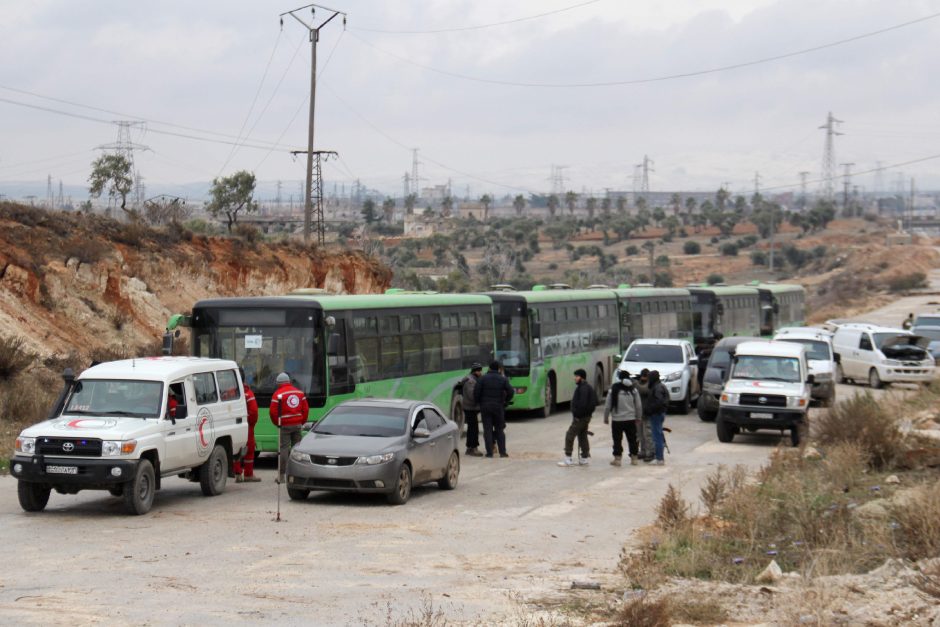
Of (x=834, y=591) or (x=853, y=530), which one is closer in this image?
(x=834, y=591)

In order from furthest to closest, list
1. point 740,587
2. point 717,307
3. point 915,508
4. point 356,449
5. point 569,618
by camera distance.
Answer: point 717,307 → point 356,449 → point 915,508 → point 740,587 → point 569,618

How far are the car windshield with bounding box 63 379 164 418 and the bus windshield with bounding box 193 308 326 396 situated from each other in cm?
464

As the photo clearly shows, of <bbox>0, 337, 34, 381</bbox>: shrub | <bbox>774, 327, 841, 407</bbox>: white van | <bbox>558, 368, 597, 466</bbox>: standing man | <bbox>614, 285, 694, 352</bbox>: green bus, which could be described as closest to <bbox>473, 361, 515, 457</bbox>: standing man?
<bbox>558, 368, 597, 466</bbox>: standing man

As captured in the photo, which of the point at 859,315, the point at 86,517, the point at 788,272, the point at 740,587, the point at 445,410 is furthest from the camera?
the point at 788,272

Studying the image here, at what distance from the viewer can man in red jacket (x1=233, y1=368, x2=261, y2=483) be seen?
19828 millimetres

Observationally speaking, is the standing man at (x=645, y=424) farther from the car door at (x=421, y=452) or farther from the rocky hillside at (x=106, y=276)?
the rocky hillside at (x=106, y=276)

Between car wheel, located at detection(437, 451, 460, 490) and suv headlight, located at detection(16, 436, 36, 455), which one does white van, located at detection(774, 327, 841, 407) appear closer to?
car wheel, located at detection(437, 451, 460, 490)

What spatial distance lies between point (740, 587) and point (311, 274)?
1527 inches

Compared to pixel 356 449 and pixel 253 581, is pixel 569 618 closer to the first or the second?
pixel 253 581

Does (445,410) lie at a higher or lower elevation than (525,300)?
lower

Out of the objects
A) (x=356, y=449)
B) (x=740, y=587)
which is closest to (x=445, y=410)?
(x=356, y=449)

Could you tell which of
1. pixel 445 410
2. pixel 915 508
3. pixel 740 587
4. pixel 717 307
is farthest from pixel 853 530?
pixel 717 307

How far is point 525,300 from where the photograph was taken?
32062 millimetres

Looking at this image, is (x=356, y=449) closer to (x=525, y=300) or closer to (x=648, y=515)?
(x=648, y=515)
